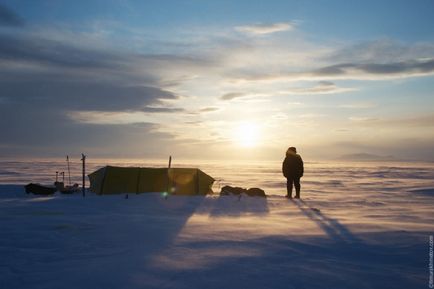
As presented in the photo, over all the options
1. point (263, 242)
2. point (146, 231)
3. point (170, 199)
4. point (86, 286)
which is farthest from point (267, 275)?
point (170, 199)

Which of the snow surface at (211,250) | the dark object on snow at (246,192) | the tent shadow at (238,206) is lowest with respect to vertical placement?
the snow surface at (211,250)

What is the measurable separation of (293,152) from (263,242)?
11.0 meters

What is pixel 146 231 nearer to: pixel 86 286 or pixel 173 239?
pixel 173 239

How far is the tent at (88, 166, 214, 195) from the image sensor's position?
1827 cm

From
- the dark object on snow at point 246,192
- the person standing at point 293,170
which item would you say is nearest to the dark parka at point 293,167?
the person standing at point 293,170

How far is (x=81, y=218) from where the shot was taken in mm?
10680

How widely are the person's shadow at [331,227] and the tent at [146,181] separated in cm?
701

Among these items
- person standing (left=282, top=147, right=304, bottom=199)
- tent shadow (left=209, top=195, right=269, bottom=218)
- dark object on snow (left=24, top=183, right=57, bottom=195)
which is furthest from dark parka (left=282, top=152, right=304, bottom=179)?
dark object on snow (left=24, top=183, right=57, bottom=195)

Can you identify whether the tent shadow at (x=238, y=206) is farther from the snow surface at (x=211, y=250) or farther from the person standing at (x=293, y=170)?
the person standing at (x=293, y=170)

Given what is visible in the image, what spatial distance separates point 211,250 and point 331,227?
157 inches

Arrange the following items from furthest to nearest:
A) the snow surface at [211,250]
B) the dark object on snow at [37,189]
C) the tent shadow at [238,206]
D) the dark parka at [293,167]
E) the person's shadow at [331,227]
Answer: the dark object on snow at [37,189]
the dark parka at [293,167]
the tent shadow at [238,206]
the person's shadow at [331,227]
the snow surface at [211,250]

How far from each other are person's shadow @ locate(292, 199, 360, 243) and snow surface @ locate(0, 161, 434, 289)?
1.0 inches

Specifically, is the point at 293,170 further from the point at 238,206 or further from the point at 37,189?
the point at 37,189

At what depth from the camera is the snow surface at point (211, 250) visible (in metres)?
5.48
